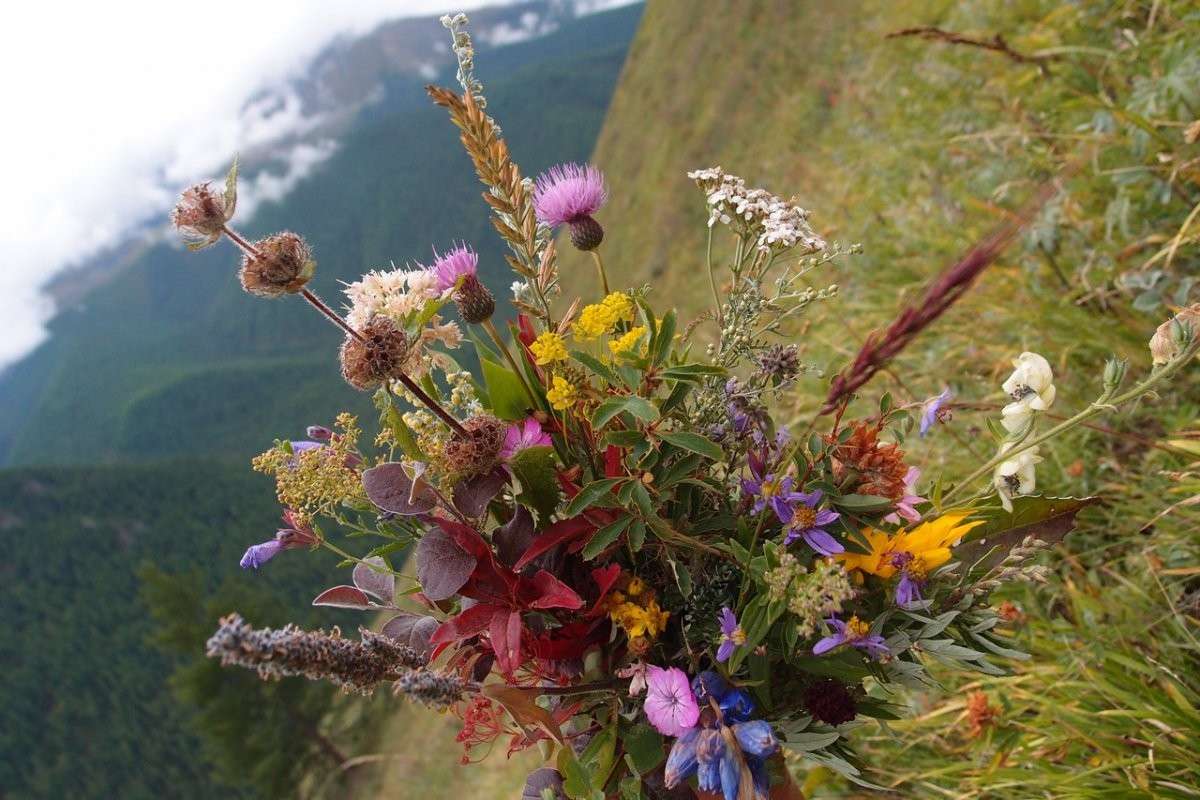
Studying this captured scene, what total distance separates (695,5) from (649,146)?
4.27m

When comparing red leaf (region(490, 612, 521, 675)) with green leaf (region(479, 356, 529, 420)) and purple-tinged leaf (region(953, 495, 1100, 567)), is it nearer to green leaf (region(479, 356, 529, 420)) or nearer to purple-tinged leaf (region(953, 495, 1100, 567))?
green leaf (region(479, 356, 529, 420))

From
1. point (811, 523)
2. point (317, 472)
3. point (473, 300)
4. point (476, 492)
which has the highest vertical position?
point (473, 300)

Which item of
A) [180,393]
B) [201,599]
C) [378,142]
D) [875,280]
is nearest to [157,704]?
[201,599]

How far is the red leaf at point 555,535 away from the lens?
1.00m

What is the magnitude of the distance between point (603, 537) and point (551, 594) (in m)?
0.12

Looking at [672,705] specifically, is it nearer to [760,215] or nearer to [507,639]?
[507,639]

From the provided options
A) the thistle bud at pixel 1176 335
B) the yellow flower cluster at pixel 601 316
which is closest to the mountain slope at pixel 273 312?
the yellow flower cluster at pixel 601 316

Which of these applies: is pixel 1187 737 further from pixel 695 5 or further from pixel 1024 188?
pixel 695 5

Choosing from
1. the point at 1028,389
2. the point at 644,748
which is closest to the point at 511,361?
the point at 644,748

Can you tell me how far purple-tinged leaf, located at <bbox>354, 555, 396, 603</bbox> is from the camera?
1.18m

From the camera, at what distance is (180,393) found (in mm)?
104875

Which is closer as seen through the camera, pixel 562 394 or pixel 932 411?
pixel 562 394

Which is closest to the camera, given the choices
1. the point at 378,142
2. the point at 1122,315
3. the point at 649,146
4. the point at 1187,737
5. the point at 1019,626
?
the point at 1187,737

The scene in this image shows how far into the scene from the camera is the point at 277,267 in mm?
→ 843
